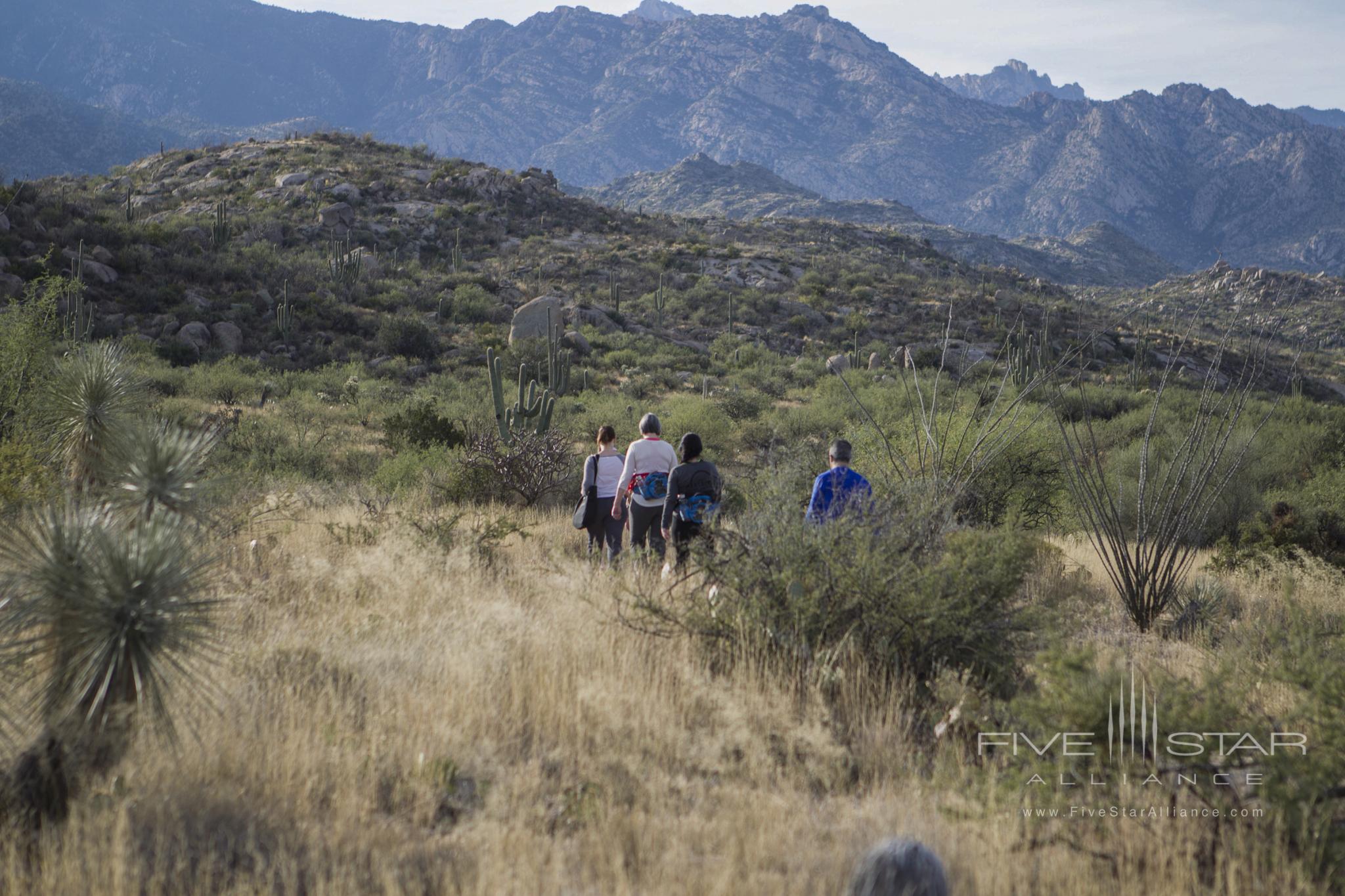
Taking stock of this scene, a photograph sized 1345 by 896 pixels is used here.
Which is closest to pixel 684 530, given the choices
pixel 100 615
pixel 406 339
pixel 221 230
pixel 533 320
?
pixel 100 615

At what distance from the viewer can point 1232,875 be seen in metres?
2.86

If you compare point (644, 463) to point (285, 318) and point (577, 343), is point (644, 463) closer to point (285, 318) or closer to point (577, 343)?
point (577, 343)

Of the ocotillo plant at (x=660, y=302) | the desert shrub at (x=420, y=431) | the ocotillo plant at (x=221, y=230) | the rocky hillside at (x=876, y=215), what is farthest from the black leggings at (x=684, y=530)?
the rocky hillside at (x=876, y=215)

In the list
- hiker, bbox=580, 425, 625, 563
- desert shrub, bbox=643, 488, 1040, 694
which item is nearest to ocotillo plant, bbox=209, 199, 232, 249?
hiker, bbox=580, 425, 625, 563

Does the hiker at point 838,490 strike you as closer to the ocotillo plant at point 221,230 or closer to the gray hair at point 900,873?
the gray hair at point 900,873

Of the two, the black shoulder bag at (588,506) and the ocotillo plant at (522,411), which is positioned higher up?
the ocotillo plant at (522,411)

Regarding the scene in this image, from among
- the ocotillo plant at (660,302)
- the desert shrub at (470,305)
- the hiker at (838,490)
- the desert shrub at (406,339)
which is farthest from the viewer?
the ocotillo plant at (660,302)

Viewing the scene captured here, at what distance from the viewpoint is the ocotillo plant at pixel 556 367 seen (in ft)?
71.7

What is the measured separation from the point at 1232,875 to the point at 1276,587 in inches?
331

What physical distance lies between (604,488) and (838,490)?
9.33 feet

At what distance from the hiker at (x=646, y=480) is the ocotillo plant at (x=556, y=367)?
12792mm

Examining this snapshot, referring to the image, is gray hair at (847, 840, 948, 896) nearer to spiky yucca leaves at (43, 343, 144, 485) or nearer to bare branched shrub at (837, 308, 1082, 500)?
bare branched shrub at (837, 308, 1082, 500)

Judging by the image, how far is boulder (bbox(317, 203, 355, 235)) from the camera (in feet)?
133

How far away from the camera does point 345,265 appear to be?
33656 mm
